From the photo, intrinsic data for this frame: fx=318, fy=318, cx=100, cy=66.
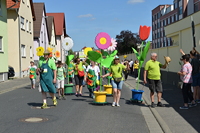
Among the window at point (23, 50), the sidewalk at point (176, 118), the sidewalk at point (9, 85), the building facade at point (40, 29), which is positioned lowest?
the sidewalk at point (176, 118)

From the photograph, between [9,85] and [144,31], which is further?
[9,85]

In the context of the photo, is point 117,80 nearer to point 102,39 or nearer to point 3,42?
point 102,39

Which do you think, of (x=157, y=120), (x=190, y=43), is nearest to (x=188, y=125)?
(x=157, y=120)

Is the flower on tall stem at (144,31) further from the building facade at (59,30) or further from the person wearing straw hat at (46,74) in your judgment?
the building facade at (59,30)

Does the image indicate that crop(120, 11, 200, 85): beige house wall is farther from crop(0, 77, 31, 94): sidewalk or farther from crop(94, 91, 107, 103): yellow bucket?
crop(0, 77, 31, 94): sidewalk

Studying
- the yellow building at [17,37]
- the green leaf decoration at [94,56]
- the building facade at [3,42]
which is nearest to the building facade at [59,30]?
the yellow building at [17,37]

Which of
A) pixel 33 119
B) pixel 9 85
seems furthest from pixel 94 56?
pixel 9 85

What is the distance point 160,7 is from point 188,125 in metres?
78.3

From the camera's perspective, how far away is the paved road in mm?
6935

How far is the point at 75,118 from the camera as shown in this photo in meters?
8.21

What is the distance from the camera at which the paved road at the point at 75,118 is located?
694 cm

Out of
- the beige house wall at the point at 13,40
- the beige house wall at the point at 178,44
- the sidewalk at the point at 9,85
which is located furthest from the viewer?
the beige house wall at the point at 13,40

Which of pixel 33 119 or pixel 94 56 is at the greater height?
pixel 94 56

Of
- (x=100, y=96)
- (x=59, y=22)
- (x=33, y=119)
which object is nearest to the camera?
(x=33, y=119)
